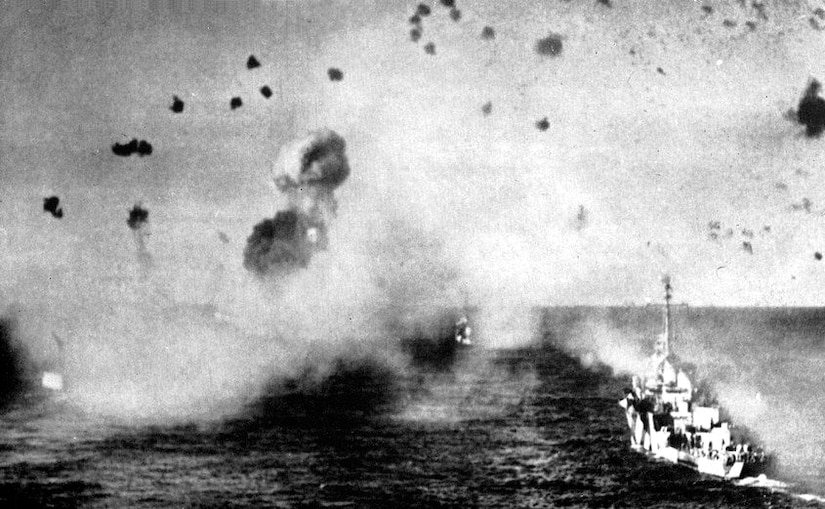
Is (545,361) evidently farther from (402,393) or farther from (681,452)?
(681,452)

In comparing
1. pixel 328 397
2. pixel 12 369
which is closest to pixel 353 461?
pixel 328 397

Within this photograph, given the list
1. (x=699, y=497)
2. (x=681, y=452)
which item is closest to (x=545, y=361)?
(x=681, y=452)

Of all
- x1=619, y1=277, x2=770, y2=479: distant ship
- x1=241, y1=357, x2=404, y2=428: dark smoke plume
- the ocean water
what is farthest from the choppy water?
x1=619, y1=277, x2=770, y2=479: distant ship

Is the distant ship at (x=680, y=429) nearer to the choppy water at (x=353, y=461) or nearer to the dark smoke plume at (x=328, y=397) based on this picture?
the choppy water at (x=353, y=461)

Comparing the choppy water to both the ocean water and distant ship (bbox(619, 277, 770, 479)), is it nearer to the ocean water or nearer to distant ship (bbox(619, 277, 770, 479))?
the ocean water

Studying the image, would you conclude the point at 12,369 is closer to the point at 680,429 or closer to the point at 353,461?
the point at 353,461
